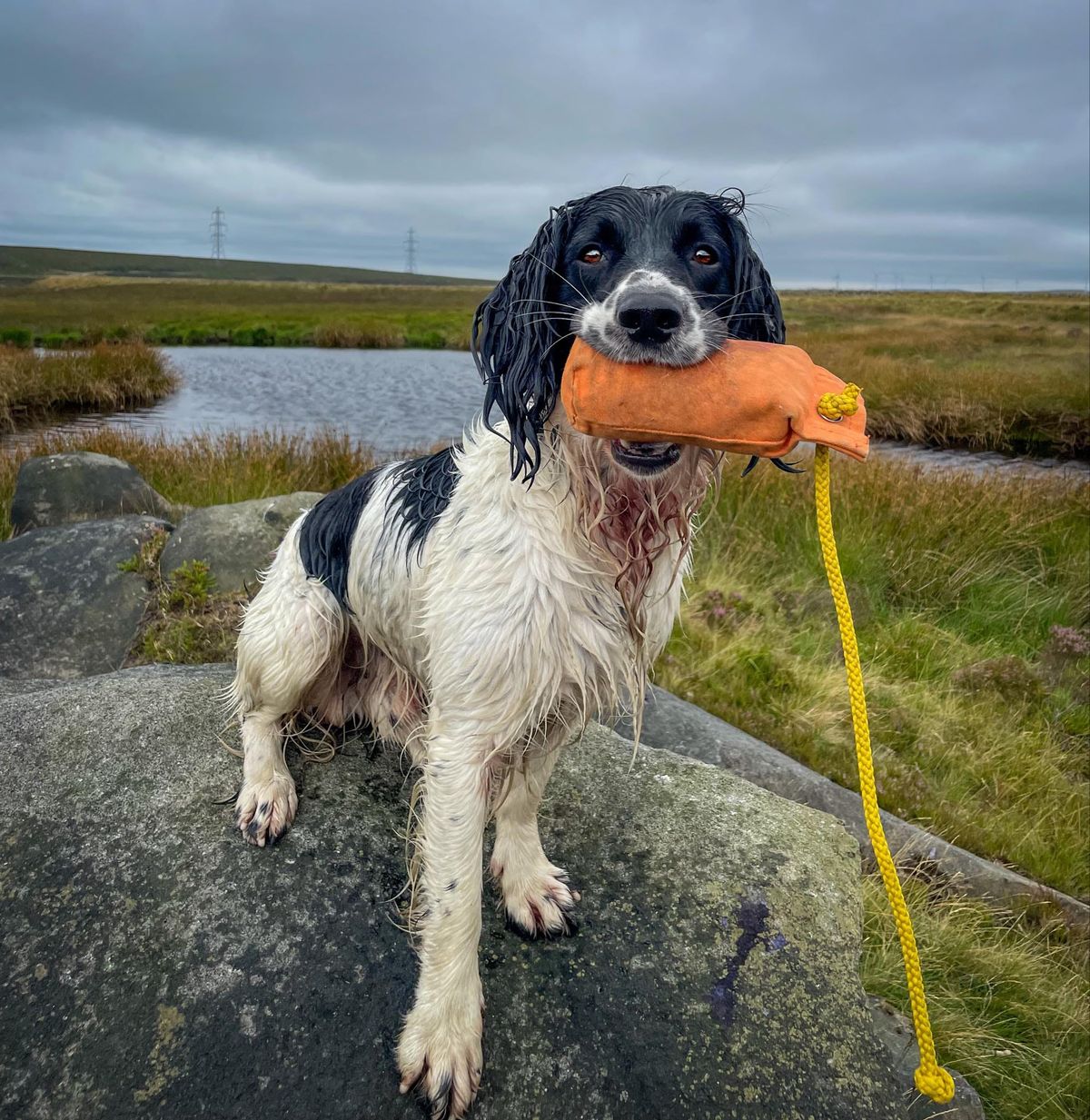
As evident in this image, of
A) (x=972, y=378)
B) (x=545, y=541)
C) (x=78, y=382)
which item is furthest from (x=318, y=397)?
(x=545, y=541)

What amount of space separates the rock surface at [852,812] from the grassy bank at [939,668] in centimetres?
20

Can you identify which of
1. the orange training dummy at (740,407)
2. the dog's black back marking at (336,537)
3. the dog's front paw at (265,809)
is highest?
the orange training dummy at (740,407)

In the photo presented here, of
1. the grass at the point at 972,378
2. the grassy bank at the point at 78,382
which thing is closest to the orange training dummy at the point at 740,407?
the grassy bank at the point at 78,382

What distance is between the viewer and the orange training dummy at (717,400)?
2.05m

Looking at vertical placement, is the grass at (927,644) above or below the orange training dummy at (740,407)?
below

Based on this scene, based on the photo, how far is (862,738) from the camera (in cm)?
211

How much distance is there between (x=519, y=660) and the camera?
7.93 ft

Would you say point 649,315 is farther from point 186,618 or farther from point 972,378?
point 972,378

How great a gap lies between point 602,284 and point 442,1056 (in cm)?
231

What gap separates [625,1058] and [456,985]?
23.4 inches

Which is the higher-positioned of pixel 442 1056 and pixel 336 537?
pixel 336 537

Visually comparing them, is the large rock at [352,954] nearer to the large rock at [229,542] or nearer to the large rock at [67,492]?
the large rock at [229,542]

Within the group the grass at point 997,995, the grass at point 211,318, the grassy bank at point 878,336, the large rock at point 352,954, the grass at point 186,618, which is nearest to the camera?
the large rock at point 352,954

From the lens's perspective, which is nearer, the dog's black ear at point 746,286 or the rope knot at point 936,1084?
the rope knot at point 936,1084
